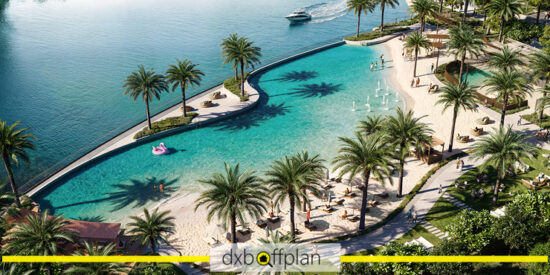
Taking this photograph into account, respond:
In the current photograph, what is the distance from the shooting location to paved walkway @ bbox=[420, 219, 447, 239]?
1767 inches

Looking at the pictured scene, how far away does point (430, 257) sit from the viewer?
38312mm

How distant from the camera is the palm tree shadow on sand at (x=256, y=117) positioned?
70.1m

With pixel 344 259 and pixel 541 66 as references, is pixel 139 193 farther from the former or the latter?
pixel 541 66

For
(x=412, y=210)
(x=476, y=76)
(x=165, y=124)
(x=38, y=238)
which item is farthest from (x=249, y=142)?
(x=476, y=76)

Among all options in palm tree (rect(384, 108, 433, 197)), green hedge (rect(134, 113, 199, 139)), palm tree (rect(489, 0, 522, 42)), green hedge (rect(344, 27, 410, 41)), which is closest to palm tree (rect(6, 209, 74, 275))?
green hedge (rect(134, 113, 199, 139))

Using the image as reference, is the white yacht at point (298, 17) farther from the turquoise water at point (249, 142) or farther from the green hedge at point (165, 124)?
the green hedge at point (165, 124)

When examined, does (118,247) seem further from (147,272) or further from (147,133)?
(147,133)

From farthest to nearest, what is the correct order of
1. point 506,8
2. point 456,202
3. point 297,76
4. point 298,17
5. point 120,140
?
1. point 298,17
2. point 297,76
3. point 506,8
4. point 120,140
5. point 456,202

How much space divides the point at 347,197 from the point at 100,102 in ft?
175

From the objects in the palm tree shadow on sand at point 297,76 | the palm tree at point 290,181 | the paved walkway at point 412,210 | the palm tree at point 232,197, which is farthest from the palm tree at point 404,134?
the palm tree shadow on sand at point 297,76

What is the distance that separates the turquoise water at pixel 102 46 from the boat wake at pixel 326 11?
34 centimetres

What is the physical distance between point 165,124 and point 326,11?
9988 cm

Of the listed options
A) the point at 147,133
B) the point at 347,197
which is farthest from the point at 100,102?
the point at 347,197

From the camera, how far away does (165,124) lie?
2721 inches
